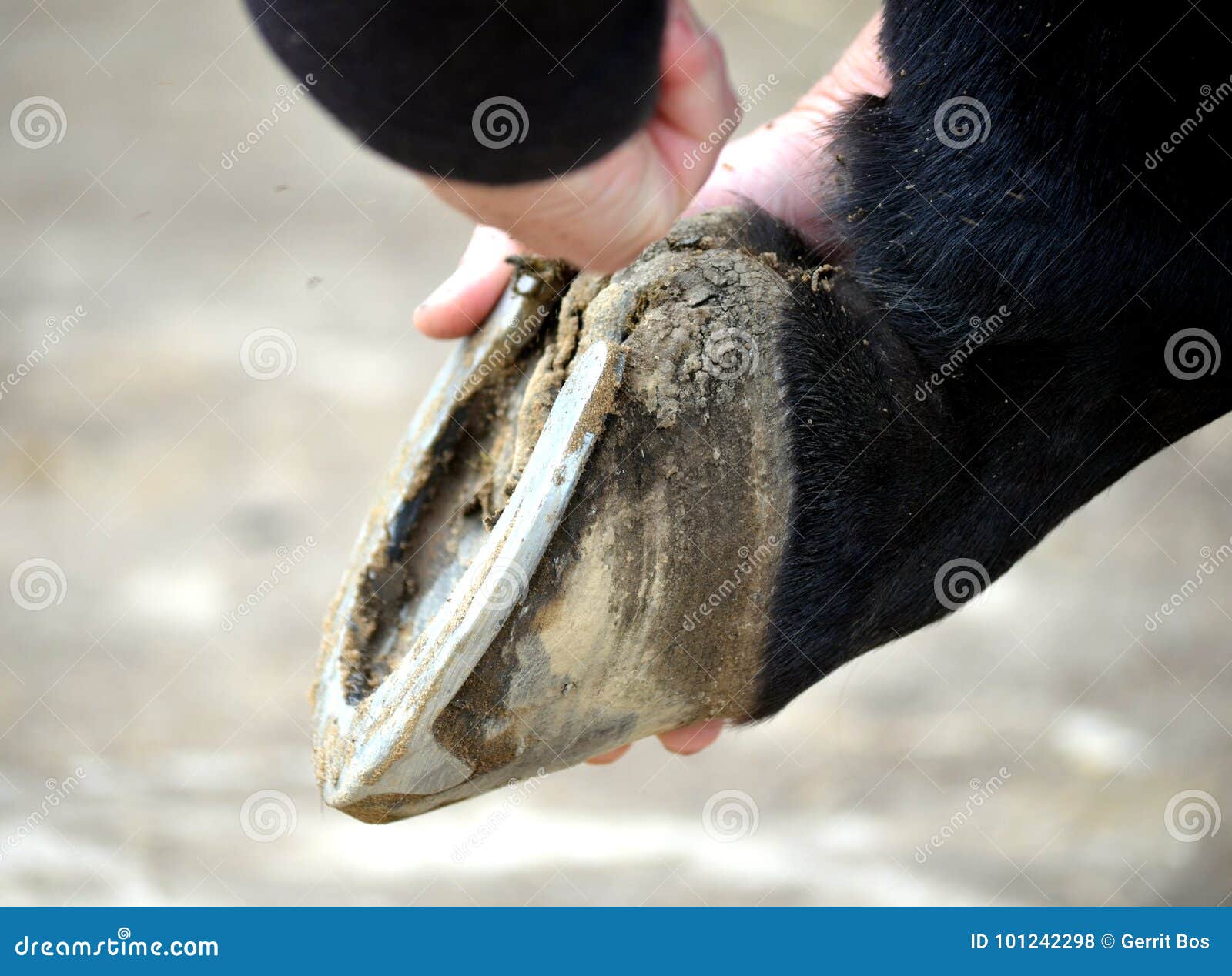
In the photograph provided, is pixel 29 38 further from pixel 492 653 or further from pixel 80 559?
pixel 492 653

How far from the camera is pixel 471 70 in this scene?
58 cm

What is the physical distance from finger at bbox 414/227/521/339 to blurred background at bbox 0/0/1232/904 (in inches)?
35.1

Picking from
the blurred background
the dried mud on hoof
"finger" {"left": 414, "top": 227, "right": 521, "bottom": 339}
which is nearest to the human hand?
the dried mud on hoof

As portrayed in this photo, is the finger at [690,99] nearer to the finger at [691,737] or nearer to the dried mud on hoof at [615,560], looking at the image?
the dried mud on hoof at [615,560]

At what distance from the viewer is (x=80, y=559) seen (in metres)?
2.70

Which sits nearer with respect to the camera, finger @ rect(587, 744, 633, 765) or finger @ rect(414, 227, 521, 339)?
finger @ rect(587, 744, 633, 765)

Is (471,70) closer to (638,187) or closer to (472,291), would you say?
(638,187)

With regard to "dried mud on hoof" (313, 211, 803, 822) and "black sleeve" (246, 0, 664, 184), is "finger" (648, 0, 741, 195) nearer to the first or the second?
"black sleeve" (246, 0, 664, 184)

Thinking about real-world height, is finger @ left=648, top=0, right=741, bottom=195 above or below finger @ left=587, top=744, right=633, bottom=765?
above

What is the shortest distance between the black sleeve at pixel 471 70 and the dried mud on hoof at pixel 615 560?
234 millimetres

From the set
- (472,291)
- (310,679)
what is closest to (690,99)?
(472,291)

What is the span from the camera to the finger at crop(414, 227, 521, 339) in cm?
121

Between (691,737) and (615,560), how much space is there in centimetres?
34

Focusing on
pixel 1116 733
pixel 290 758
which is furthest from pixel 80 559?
pixel 1116 733
